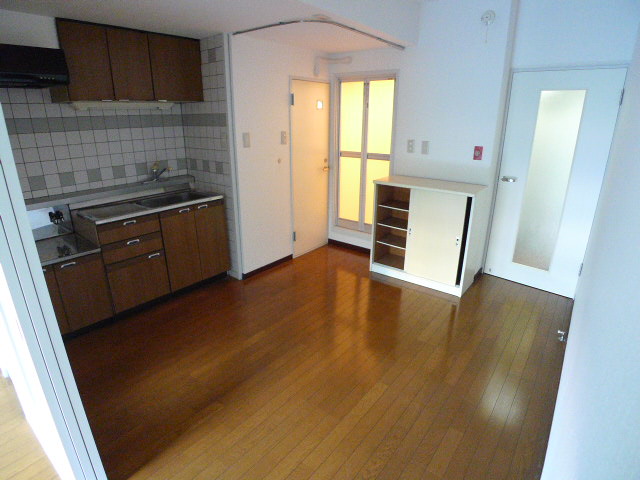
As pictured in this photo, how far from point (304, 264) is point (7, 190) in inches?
128

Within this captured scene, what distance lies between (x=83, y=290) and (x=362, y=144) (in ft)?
10.6

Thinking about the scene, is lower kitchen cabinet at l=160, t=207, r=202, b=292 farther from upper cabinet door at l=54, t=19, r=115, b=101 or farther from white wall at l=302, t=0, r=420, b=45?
white wall at l=302, t=0, r=420, b=45

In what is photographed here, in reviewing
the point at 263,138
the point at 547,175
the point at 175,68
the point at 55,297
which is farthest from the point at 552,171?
the point at 55,297

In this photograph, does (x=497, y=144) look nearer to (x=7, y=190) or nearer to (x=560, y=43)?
(x=560, y=43)

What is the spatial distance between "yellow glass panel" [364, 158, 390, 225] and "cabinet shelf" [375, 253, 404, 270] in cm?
60

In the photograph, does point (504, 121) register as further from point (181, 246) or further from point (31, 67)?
point (31, 67)

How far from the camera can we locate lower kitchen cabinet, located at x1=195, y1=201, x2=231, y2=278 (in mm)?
3523

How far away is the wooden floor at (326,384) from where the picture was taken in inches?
73.8

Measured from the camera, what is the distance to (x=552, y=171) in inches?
131

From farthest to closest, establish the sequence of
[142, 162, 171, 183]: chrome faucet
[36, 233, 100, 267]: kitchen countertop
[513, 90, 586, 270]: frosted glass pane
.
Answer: [142, 162, 171, 183]: chrome faucet, [513, 90, 586, 270]: frosted glass pane, [36, 233, 100, 267]: kitchen countertop

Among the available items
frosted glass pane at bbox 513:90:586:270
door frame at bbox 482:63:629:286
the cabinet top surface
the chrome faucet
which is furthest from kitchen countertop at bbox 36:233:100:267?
frosted glass pane at bbox 513:90:586:270

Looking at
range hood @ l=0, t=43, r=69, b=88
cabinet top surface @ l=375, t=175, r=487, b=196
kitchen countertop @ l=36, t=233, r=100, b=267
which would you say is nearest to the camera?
range hood @ l=0, t=43, r=69, b=88

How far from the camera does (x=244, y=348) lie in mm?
2750

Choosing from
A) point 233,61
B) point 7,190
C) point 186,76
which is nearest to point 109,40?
point 186,76
